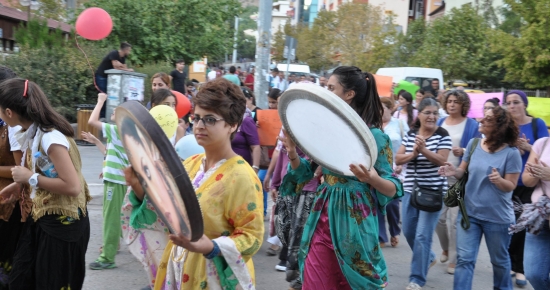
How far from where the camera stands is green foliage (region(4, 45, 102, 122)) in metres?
14.8

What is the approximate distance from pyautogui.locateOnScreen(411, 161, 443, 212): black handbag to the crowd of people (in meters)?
0.01

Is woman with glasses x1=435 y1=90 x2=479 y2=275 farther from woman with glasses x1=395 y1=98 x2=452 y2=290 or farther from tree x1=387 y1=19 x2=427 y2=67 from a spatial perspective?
tree x1=387 y1=19 x2=427 y2=67

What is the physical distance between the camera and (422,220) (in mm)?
6199

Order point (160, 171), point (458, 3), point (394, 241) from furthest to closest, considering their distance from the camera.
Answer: point (458, 3), point (394, 241), point (160, 171)

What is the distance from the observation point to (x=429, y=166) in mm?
6262

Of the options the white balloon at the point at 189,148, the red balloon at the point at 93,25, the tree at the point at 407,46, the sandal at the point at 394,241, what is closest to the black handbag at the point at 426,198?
the white balloon at the point at 189,148

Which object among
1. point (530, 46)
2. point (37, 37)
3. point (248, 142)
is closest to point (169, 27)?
point (37, 37)

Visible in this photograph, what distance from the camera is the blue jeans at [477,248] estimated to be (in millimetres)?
5500

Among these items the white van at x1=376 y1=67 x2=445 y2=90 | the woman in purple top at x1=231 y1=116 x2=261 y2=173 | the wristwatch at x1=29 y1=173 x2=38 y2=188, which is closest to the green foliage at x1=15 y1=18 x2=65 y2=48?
the white van at x1=376 y1=67 x2=445 y2=90

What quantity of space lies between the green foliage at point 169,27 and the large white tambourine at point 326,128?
16.6 meters

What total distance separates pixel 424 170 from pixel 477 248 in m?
0.97

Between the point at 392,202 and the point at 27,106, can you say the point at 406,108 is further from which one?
the point at 27,106

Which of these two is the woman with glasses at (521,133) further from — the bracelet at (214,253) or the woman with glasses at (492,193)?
the bracelet at (214,253)

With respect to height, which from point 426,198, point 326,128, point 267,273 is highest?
point 326,128
